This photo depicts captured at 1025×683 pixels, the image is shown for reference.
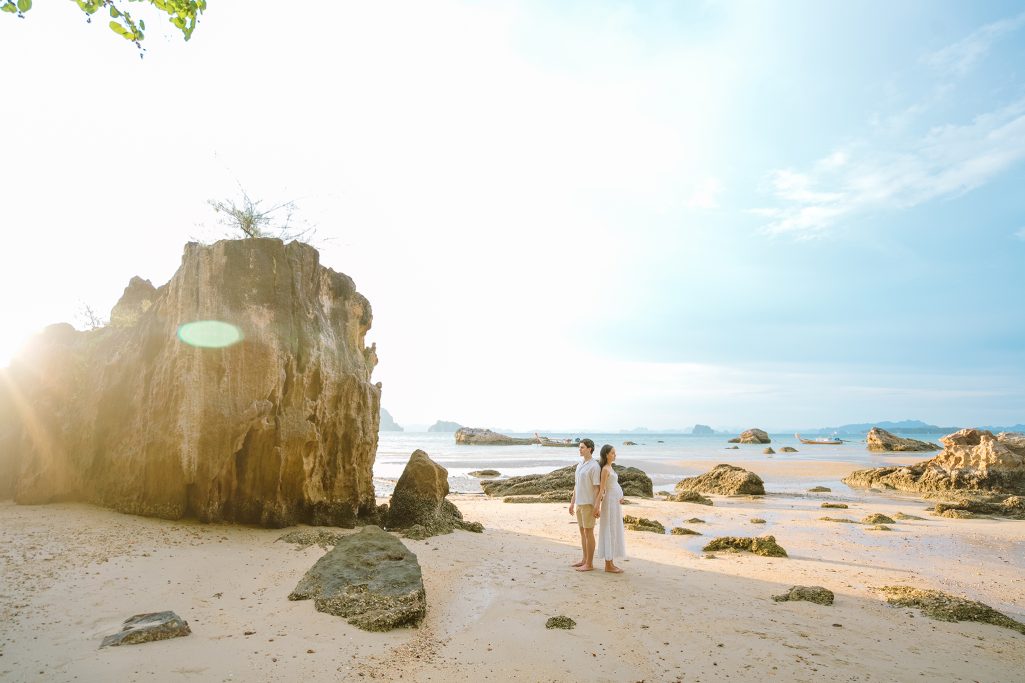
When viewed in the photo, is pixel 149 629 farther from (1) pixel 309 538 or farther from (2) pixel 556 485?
(2) pixel 556 485

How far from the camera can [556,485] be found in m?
22.4

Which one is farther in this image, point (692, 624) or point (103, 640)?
point (692, 624)

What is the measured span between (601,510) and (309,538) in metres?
4.85

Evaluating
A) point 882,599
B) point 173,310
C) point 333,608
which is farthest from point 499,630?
point 173,310

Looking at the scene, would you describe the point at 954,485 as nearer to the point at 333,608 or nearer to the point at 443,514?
the point at 443,514

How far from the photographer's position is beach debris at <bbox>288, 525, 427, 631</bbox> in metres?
5.92

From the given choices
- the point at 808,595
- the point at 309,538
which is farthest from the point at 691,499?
the point at 309,538

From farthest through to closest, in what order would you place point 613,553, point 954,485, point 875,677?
1. point 954,485
2. point 613,553
3. point 875,677

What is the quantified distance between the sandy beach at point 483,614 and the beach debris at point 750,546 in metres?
0.45

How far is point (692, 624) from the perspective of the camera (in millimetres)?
6457

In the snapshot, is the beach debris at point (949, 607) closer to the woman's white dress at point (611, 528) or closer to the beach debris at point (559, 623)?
the woman's white dress at point (611, 528)

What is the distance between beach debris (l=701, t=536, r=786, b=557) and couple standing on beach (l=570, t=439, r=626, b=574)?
3.29 m

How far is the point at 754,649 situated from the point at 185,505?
29.8 feet

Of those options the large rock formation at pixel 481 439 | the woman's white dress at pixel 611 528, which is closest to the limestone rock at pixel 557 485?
the woman's white dress at pixel 611 528
